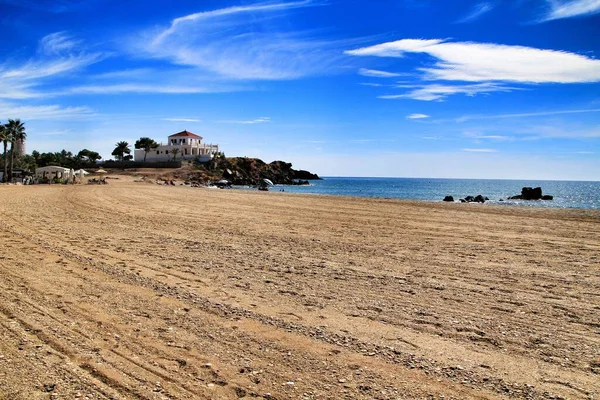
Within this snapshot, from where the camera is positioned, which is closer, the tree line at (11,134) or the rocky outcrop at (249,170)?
the tree line at (11,134)

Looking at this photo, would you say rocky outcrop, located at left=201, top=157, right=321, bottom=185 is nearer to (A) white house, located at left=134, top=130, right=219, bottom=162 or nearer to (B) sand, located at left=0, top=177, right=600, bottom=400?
(A) white house, located at left=134, top=130, right=219, bottom=162

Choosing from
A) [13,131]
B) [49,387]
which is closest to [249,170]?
[13,131]

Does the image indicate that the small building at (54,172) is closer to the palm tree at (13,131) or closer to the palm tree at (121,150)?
the palm tree at (13,131)

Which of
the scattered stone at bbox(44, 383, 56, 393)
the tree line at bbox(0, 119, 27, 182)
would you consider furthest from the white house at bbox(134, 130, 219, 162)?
the scattered stone at bbox(44, 383, 56, 393)

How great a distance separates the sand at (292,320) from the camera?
4074mm

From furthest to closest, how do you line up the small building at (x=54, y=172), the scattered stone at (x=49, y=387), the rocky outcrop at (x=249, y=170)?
the rocky outcrop at (x=249, y=170) → the small building at (x=54, y=172) → the scattered stone at (x=49, y=387)

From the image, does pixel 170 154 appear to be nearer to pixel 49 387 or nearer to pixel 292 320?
pixel 292 320

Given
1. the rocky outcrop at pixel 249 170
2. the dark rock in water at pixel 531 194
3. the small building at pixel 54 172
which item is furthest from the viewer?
the rocky outcrop at pixel 249 170

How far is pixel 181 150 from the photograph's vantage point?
362 ft

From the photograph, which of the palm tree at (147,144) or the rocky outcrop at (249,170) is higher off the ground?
the palm tree at (147,144)

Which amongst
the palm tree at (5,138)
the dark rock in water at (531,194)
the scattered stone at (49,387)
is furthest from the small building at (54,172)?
the scattered stone at (49,387)

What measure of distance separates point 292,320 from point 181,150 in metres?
109

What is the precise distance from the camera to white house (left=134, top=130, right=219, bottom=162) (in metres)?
108

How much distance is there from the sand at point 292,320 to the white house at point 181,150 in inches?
3922
